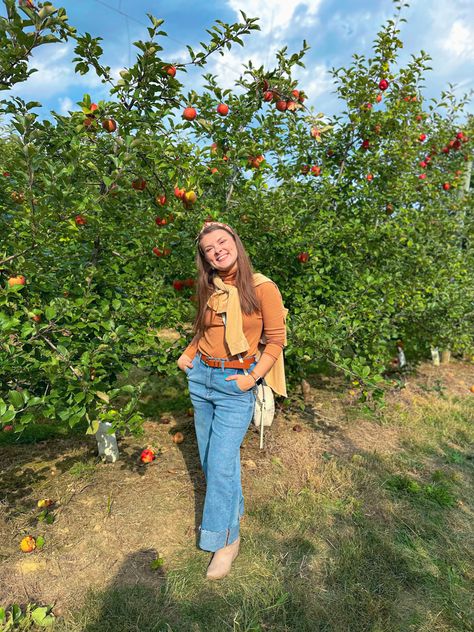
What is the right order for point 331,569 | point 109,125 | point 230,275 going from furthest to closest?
point 109,125 → point 331,569 → point 230,275

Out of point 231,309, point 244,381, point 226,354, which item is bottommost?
→ point 244,381

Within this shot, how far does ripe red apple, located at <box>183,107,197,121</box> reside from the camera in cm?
283

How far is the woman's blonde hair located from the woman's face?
2cm

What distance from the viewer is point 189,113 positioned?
9.31 feet

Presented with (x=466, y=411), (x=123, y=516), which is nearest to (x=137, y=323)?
(x=123, y=516)

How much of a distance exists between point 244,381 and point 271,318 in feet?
1.16

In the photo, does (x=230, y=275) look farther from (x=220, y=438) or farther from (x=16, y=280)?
(x=16, y=280)

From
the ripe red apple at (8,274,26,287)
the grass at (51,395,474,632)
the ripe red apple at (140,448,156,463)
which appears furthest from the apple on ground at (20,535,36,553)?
the ripe red apple at (8,274,26,287)

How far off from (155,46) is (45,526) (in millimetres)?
3017

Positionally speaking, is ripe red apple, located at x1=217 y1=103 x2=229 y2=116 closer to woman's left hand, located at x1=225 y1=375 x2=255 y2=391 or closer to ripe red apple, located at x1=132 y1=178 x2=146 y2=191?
ripe red apple, located at x1=132 y1=178 x2=146 y2=191

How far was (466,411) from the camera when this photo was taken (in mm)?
4535

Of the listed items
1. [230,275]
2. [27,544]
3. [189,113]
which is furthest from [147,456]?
[189,113]

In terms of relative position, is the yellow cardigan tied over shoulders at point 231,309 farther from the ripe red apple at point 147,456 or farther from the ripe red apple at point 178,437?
the ripe red apple at point 178,437

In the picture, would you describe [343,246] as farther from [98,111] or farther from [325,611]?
[325,611]
